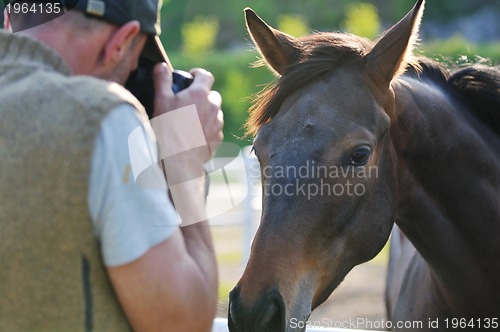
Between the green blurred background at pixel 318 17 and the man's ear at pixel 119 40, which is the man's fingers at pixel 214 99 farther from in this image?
the green blurred background at pixel 318 17

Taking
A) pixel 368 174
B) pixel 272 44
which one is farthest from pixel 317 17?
pixel 368 174

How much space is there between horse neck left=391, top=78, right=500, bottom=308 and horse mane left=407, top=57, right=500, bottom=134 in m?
0.21

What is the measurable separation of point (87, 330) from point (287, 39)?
6.69 ft

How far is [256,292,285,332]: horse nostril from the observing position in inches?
94.0

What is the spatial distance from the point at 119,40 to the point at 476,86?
85.2 inches

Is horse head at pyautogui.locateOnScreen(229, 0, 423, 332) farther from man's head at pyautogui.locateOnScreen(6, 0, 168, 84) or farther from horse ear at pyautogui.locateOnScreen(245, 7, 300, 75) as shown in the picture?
man's head at pyautogui.locateOnScreen(6, 0, 168, 84)

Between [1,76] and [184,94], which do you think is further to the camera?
[184,94]

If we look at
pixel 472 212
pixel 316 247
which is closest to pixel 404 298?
pixel 472 212

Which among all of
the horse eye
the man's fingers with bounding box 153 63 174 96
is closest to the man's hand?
the man's fingers with bounding box 153 63 174 96

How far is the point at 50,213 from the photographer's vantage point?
1.38 m

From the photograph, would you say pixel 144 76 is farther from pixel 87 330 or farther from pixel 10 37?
pixel 87 330

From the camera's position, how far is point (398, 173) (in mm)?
2998

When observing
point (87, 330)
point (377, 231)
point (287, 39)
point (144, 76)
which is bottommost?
point (377, 231)

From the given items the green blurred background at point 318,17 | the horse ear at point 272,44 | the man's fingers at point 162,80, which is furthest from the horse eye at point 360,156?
the green blurred background at point 318,17
